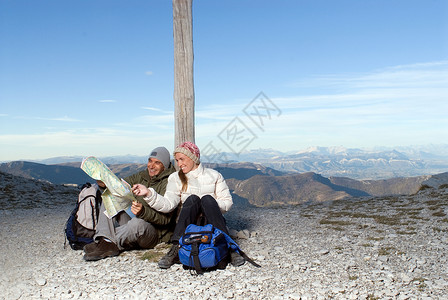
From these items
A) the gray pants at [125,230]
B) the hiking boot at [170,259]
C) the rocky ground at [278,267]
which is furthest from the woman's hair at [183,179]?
the rocky ground at [278,267]

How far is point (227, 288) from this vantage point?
523 centimetres

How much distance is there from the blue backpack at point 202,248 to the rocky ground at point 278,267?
0.18 meters

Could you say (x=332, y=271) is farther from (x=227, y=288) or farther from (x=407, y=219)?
(x=407, y=219)

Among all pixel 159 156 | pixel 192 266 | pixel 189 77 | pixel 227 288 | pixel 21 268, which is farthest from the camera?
pixel 189 77

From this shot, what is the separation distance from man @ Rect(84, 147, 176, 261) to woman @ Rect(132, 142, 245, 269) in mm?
318

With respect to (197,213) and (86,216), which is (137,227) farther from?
(197,213)

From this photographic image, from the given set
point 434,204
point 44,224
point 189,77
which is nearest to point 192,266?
point 189,77

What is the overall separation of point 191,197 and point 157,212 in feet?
2.51

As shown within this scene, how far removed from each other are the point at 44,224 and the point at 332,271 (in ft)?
29.2

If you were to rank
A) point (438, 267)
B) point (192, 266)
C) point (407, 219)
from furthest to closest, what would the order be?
point (407, 219)
point (438, 267)
point (192, 266)

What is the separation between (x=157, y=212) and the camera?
6.50 m

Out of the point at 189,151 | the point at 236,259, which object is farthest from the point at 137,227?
the point at 236,259

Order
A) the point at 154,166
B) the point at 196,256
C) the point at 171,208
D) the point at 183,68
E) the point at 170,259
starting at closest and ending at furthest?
the point at 196,256, the point at 170,259, the point at 171,208, the point at 154,166, the point at 183,68

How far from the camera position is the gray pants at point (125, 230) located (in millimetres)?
6555
